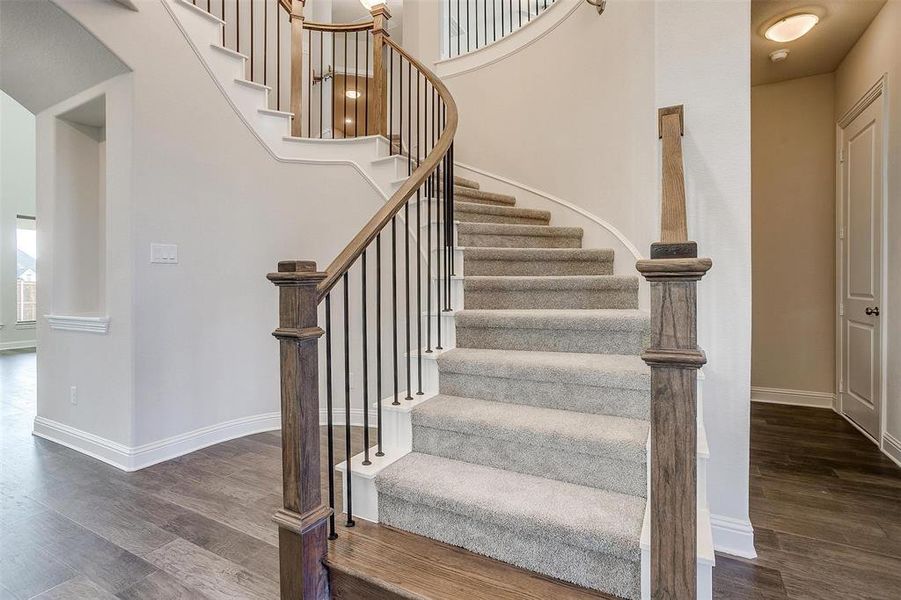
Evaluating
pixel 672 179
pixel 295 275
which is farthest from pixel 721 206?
pixel 295 275

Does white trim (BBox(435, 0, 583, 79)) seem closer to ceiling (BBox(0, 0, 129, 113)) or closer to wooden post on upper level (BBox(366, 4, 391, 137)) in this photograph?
wooden post on upper level (BBox(366, 4, 391, 137))

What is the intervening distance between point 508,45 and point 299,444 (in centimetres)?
376

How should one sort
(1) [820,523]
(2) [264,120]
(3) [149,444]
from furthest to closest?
(2) [264,120] → (3) [149,444] → (1) [820,523]

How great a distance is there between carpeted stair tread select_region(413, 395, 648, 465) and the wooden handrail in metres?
0.67

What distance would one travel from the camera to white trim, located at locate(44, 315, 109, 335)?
2570 millimetres

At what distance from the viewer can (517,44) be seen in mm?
3742

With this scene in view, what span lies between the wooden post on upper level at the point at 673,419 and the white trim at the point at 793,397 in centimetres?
367

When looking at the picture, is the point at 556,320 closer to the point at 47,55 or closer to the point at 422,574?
the point at 422,574

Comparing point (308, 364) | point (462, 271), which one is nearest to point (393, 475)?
point (308, 364)

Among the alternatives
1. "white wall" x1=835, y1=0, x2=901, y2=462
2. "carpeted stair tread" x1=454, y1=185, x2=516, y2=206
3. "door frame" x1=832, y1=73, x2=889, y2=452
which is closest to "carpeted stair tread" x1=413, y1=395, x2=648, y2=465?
"carpeted stair tread" x1=454, y1=185, x2=516, y2=206

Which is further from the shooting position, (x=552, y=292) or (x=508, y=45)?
(x=508, y=45)

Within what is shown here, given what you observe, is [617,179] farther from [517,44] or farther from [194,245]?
[194,245]

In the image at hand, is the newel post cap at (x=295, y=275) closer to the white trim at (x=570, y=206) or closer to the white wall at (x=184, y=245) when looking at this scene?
the white wall at (x=184, y=245)

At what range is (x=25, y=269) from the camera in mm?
7254
